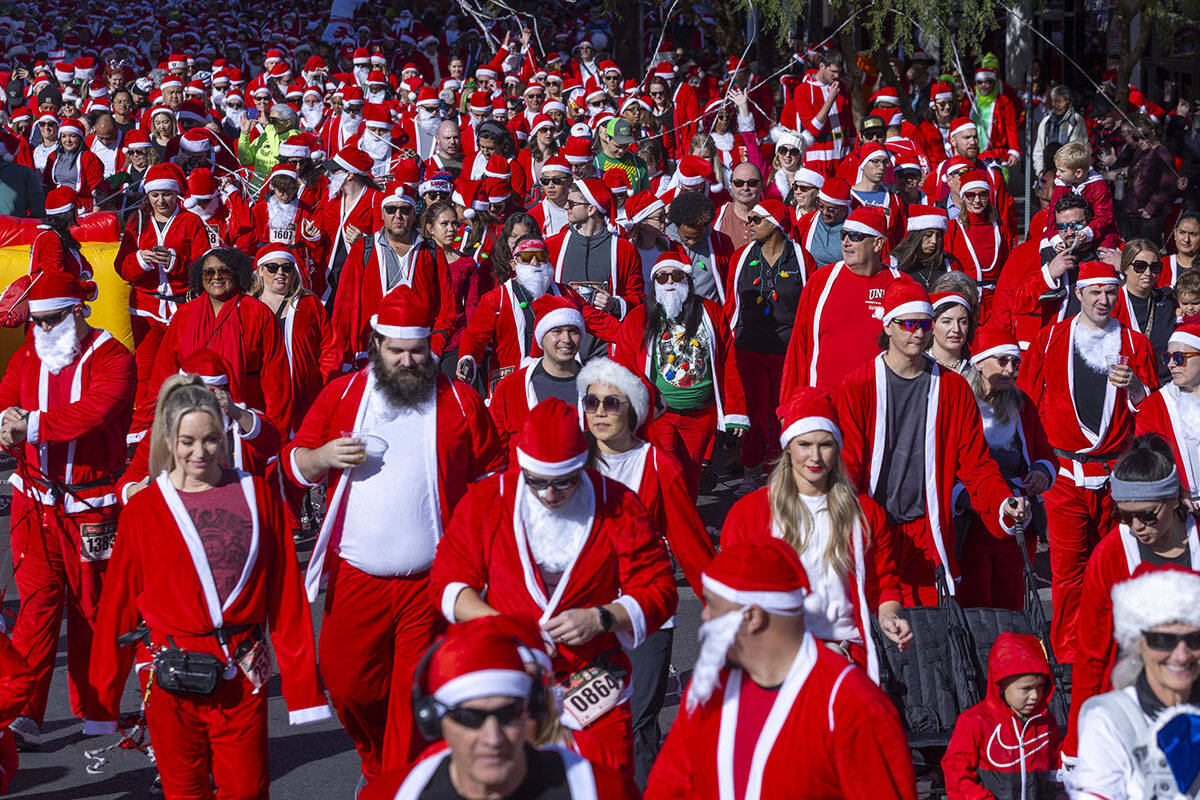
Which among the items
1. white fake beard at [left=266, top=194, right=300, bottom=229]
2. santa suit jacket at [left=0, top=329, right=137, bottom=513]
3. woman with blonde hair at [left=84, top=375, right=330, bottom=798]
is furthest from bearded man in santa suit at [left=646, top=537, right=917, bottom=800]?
white fake beard at [left=266, top=194, right=300, bottom=229]

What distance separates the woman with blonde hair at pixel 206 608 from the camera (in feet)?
18.0

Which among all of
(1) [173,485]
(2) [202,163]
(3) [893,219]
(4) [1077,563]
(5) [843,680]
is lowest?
(4) [1077,563]

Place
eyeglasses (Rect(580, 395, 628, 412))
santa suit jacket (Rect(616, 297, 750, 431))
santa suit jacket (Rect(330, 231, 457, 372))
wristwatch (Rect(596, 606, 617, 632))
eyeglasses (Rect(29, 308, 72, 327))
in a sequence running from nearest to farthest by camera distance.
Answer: wristwatch (Rect(596, 606, 617, 632)) < eyeglasses (Rect(580, 395, 628, 412)) < eyeglasses (Rect(29, 308, 72, 327)) < santa suit jacket (Rect(616, 297, 750, 431)) < santa suit jacket (Rect(330, 231, 457, 372))

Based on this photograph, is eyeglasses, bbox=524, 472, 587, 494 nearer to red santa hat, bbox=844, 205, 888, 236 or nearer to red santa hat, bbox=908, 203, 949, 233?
red santa hat, bbox=844, 205, 888, 236

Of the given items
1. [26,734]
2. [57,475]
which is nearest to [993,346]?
[57,475]

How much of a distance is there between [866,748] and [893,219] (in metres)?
7.97

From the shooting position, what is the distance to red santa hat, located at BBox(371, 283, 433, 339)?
20.5ft

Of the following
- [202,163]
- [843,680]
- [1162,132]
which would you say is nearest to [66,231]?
[202,163]

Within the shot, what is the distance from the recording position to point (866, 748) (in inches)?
151

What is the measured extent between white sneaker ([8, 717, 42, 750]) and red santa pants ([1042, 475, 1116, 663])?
4.53 m

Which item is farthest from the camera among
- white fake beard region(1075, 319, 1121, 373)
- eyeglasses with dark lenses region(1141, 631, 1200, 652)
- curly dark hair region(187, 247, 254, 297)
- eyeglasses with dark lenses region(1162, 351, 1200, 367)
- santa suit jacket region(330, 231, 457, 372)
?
santa suit jacket region(330, 231, 457, 372)

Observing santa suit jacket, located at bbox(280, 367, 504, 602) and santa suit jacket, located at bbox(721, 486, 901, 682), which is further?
santa suit jacket, located at bbox(280, 367, 504, 602)

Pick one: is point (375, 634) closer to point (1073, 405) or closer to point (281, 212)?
point (1073, 405)

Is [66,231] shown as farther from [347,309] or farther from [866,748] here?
[866,748]
